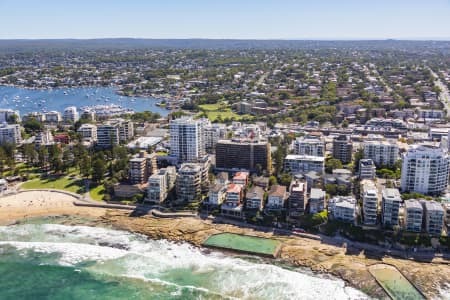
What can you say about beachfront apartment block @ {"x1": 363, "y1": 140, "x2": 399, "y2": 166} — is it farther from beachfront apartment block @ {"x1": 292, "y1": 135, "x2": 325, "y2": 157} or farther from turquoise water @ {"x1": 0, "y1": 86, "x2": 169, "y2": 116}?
turquoise water @ {"x1": 0, "y1": 86, "x2": 169, "y2": 116}

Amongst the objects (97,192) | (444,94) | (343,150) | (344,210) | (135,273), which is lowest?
(135,273)

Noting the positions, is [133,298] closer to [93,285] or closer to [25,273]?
[93,285]

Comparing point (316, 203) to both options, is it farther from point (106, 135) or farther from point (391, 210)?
point (106, 135)

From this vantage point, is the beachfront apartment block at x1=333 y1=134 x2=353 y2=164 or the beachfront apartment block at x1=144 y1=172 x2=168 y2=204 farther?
the beachfront apartment block at x1=333 y1=134 x2=353 y2=164

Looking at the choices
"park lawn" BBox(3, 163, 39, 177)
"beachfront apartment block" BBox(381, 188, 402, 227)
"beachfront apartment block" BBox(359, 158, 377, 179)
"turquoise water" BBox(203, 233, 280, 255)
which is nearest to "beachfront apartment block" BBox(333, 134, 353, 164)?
"beachfront apartment block" BBox(359, 158, 377, 179)

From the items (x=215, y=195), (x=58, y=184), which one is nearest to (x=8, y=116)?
(x=58, y=184)

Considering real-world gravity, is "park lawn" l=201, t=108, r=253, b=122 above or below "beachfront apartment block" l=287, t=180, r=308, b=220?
above
